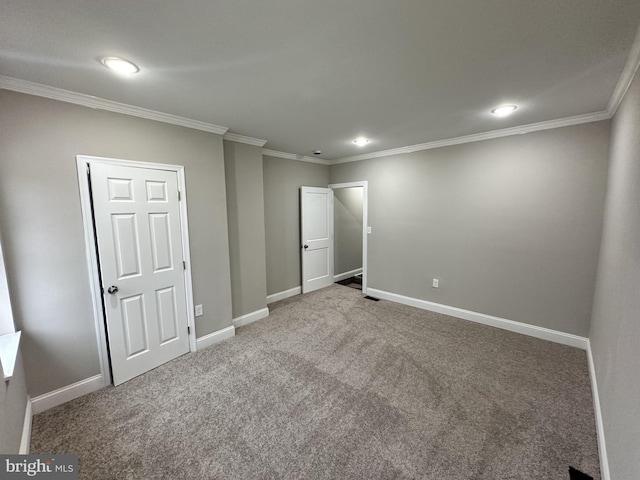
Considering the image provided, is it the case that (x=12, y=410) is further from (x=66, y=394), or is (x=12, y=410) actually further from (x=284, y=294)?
(x=284, y=294)

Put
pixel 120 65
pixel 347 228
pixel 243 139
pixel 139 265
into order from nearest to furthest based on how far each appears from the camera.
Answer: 1. pixel 120 65
2. pixel 139 265
3. pixel 243 139
4. pixel 347 228

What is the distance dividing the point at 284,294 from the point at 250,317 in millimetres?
1002

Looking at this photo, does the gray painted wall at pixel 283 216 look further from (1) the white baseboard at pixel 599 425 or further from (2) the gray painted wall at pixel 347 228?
(1) the white baseboard at pixel 599 425

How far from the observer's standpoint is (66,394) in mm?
2174

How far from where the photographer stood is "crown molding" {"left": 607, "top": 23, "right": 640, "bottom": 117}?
1.51 m

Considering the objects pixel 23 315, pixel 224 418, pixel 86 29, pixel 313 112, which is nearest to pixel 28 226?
pixel 23 315

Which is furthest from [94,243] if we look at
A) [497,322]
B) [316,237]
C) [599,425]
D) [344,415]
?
[497,322]

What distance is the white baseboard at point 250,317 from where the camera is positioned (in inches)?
141

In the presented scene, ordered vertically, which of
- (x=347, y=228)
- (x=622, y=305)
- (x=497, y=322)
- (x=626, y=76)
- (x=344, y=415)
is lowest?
(x=344, y=415)

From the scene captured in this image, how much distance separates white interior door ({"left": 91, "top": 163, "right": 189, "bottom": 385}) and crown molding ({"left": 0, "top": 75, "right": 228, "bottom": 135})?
50 centimetres

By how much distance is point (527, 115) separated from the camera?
2654 mm

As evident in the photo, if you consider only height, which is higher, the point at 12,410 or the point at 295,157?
the point at 295,157

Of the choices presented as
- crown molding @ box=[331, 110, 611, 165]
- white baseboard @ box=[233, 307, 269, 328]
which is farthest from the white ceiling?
white baseboard @ box=[233, 307, 269, 328]

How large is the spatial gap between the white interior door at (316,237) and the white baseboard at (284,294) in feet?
0.39
